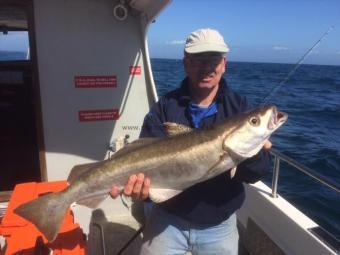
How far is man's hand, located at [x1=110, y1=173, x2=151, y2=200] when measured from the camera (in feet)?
9.58

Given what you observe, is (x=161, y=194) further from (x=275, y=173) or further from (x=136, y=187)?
(x=275, y=173)

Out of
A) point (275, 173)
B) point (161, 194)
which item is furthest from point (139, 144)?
point (275, 173)

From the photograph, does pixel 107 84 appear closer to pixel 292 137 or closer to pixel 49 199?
pixel 49 199

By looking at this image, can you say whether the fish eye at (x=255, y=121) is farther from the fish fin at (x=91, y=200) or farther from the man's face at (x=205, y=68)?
the fish fin at (x=91, y=200)

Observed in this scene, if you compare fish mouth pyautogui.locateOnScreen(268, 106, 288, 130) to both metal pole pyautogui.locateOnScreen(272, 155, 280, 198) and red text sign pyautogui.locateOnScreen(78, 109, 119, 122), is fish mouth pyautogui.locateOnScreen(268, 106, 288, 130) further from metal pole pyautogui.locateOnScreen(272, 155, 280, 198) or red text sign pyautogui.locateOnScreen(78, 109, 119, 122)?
red text sign pyautogui.locateOnScreen(78, 109, 119, 122)

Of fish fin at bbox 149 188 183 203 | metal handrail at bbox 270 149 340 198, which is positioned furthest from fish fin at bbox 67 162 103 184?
metal handrail at bbox 270 149 340 198

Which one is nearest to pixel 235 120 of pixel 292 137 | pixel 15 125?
pixel 15 125

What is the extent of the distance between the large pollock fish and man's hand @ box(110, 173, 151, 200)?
0.04 meters

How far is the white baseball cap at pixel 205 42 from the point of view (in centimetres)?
292

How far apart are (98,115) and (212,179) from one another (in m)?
3.21

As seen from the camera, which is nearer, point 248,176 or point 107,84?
point 248,176

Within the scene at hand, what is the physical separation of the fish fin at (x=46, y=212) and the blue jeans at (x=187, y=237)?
85cm

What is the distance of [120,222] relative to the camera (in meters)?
6.02

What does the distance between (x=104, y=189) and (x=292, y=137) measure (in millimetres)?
11935
